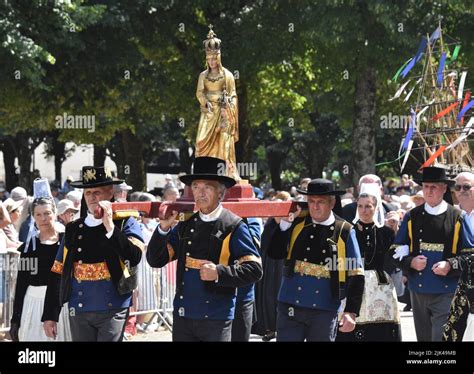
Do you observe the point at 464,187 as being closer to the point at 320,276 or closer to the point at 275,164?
the point at 320,276

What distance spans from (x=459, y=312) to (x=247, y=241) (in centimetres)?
188

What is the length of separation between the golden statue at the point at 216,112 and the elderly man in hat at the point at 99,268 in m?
3.08

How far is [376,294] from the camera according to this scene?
988cm

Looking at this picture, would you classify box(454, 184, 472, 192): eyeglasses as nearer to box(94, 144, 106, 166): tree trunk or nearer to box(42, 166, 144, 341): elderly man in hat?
box(42, 166, 144, 341): elderly man in hat

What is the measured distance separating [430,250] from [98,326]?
312cm

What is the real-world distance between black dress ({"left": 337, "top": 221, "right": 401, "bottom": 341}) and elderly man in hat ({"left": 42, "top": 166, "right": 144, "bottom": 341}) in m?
2.50

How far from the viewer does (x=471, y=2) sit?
22.8 m

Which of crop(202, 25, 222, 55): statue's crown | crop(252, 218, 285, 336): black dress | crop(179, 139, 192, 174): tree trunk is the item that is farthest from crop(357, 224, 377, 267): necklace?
crop(179, 139, 192, 174): tree trunk

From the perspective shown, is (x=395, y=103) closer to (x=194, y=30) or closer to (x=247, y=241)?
(x=194, y=30)

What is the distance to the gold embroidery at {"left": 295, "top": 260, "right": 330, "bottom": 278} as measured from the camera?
27.1ft

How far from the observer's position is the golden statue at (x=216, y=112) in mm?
11305

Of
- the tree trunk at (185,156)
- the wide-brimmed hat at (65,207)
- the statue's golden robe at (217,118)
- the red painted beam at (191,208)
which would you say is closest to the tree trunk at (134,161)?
the tree trunk at (185,156)

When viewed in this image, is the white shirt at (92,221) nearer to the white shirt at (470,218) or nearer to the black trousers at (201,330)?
the black trousers at (201,330)
